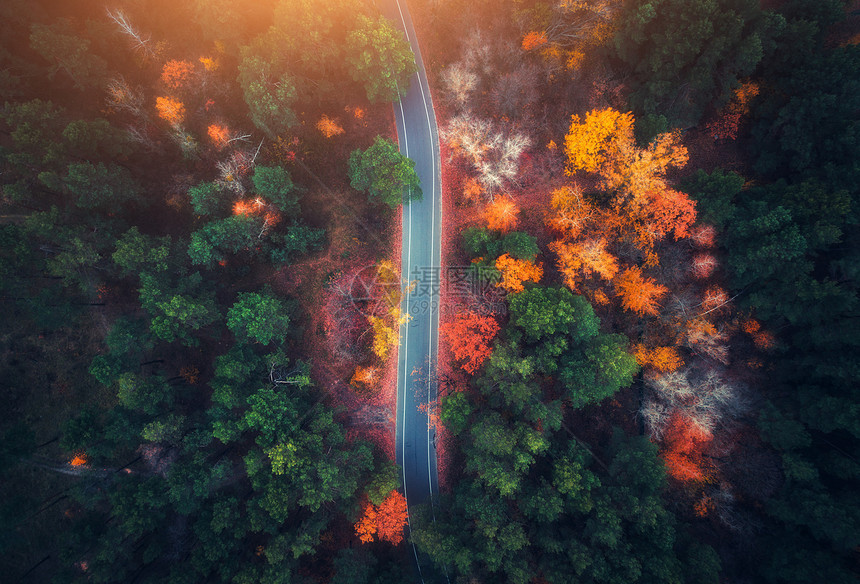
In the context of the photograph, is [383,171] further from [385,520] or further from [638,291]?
[385,520]

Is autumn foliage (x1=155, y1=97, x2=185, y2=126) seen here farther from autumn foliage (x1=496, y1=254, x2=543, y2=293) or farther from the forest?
autumn foliage (x1=496, y1=254, x2=543, y2=293)

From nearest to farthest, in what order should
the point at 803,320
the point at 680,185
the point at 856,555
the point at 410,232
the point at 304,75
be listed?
the point at 856,555, the point at 803,320, the point at 680,185, the point at 304,75, the point at 410,232

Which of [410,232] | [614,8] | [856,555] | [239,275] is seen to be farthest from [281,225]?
[856,555]

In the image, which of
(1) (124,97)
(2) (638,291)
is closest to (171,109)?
(1) (124,97)

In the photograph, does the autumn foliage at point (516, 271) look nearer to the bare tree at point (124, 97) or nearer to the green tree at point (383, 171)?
the green tree at point (383, 171)

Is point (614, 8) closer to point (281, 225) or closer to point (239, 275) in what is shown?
point (281, 225)
